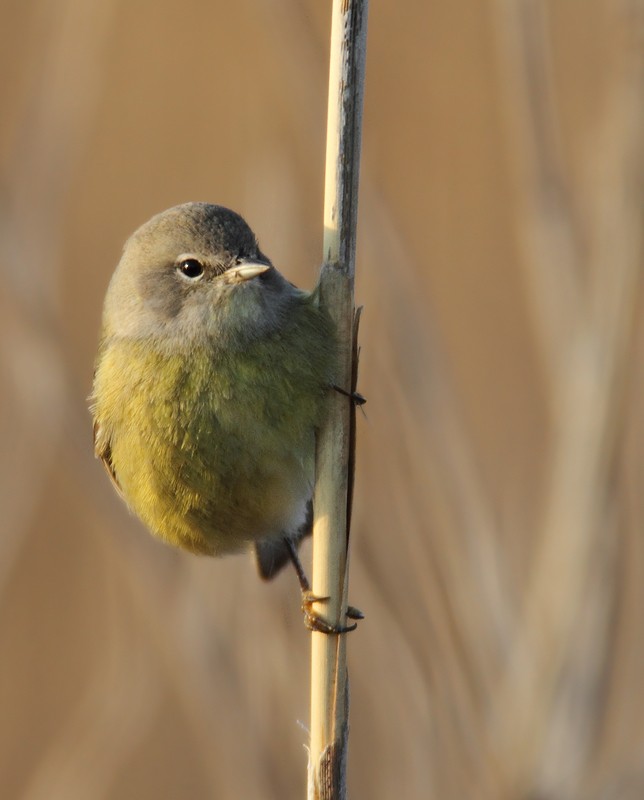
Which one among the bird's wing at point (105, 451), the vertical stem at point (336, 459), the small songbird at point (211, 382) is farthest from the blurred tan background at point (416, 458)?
the vertical stem at point (336, 459)

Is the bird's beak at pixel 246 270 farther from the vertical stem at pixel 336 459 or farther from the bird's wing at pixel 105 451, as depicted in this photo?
the bird's wing at pixel 105 451

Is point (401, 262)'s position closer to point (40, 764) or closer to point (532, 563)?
point (532, 563)

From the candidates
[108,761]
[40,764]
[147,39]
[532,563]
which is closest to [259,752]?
[108,761]

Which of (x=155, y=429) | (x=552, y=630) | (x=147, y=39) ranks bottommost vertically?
(x=552, y=630)

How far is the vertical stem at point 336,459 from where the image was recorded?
2.00 m

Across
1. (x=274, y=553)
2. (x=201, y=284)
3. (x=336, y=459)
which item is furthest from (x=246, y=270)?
(x=274, y=553)

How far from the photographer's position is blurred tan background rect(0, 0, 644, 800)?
242 centimetres

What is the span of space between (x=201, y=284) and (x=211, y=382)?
261 mm

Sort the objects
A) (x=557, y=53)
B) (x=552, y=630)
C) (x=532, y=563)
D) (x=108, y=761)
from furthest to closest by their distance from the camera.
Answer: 1. (x=557, y=53)
2. (x=532, y=563)
3. (x=108, y=761)
4. (x=552, y=630)

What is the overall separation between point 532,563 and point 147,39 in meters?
2.52

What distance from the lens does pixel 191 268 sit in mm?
2598

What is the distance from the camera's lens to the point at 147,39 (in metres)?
4.39

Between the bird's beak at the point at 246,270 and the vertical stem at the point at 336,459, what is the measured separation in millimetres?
264

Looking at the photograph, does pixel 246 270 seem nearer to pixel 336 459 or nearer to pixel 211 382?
pixel 211 382
